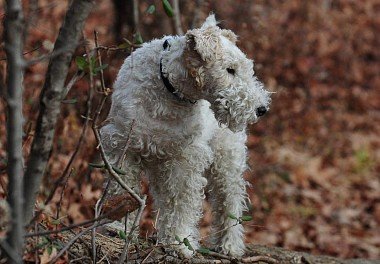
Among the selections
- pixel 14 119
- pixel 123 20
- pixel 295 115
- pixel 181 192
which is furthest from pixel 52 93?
pixel 295 115

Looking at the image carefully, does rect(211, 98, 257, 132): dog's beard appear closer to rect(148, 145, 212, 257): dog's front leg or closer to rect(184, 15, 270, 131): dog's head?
rect(184, 15, 270, 131): dog's head

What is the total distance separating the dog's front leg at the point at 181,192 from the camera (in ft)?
15.8

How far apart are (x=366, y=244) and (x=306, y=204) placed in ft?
4.32

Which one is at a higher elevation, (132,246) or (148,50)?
(148,50)

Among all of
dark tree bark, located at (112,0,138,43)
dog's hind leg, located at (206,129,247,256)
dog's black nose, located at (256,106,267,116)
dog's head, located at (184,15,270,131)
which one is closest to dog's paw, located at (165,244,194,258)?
dog's hind leg, located at (206,129,247,256)

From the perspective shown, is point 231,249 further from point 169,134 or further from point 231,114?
point 231,114

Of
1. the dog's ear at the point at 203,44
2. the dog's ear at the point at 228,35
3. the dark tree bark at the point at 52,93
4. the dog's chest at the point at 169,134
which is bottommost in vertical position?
the dark tree bark at the point at 52,93

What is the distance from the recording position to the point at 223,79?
4.49m

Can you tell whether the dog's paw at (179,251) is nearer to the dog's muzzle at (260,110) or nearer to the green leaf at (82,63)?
the dog's muzzle at (260,110)

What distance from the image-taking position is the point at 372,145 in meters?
11.9

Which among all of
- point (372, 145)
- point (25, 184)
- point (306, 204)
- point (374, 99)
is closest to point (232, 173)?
point (25, 184)

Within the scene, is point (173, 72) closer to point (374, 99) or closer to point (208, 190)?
point (208, 190)

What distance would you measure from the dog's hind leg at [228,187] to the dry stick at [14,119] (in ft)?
8.87

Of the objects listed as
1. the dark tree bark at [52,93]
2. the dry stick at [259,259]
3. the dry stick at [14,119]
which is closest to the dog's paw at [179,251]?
the dry stick at [259,259]
